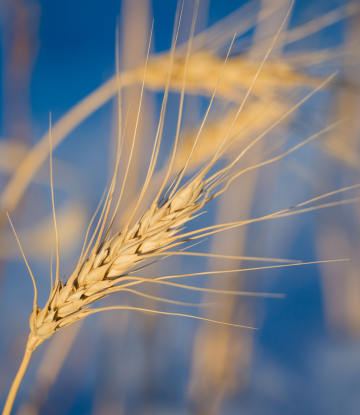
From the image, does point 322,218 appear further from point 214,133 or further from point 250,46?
point 250,46

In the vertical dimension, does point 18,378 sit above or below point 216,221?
below

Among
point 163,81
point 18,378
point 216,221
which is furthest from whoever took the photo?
point 216,221

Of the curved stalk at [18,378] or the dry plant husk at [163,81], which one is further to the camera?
the dry plant husk at [163,81]

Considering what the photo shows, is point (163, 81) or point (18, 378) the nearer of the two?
point (18, 378)

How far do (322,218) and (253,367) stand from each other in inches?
36.1

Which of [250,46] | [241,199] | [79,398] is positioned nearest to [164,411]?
[79,398]

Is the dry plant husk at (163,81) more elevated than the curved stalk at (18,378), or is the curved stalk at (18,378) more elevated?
the dry plant husk at (163,81)

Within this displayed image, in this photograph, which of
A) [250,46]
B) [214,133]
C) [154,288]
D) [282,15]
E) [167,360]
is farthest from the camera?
[167,360]

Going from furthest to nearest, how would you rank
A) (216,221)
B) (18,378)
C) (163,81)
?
(216,221)
(163,81)
(18,378)

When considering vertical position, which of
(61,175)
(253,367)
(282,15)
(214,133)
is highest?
(282,15)

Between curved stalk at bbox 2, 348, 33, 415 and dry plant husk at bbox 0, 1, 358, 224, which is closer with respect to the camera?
curved stalk at bbox 2, 348, 33, 415

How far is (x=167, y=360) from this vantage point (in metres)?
1.17

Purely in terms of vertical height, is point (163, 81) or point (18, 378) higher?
point (163, 81)

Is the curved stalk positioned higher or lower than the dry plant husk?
lower
